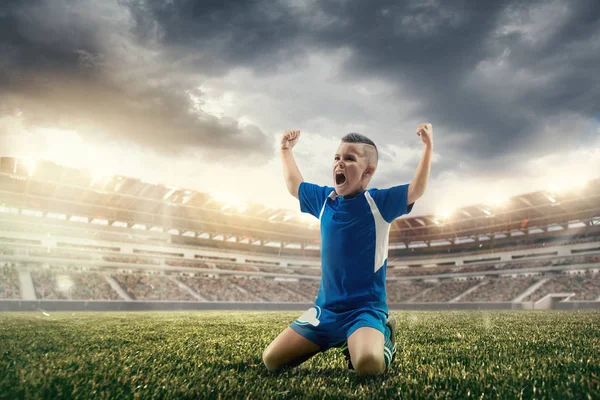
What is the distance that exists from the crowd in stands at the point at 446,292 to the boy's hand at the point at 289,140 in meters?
39.8

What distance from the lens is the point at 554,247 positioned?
133 ft

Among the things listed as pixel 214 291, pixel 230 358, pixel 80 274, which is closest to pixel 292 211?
pixel 214 291

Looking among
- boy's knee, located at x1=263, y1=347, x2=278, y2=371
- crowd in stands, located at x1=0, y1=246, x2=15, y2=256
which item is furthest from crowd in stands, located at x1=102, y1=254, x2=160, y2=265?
boy's knee, located at x1=263, y1=347, x2=278, y2=371

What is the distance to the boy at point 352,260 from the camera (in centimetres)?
306

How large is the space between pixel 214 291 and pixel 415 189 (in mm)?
38167

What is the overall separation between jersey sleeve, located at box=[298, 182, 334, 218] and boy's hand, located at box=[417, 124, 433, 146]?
3.25ft

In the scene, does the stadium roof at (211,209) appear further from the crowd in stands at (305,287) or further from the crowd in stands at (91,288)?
the crowd in stands at (91,288)

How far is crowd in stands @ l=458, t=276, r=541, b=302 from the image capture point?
3612 centimetres

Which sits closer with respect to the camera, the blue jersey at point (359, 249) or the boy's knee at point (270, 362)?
the boy's knee at point (270, 362)

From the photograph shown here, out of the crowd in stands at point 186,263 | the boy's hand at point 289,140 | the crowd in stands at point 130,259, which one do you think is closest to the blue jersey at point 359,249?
the boy's hand at point 289,140

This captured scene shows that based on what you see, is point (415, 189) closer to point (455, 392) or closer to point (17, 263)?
point (455, 392)

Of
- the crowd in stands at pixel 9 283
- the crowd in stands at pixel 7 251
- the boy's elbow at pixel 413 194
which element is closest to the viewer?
the boy's elbow at pixel 413 194

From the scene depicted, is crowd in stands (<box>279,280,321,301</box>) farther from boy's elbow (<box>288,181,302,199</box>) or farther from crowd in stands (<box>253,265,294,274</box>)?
boy's elbow (<box>288,181,302,199</box>)

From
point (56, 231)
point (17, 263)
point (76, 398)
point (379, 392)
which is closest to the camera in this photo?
point (76, 398)
